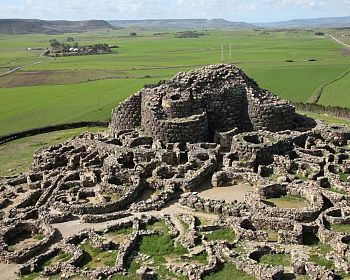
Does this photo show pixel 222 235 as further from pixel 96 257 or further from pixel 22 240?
pixel 22 240

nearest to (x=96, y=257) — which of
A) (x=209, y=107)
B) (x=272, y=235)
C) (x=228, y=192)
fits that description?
(x=272, y=235)

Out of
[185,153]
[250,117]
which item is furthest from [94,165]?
[250,117]

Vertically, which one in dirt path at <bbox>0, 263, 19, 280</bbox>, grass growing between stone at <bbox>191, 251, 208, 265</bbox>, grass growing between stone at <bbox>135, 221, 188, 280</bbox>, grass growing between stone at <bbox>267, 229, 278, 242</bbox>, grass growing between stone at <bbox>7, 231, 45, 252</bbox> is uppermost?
grass growing between stone at <bbox>267, 229, 278, 242</bbox>

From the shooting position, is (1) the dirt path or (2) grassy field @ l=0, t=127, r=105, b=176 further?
(2) grassy field @ l=0, t=127, r=105, b=176

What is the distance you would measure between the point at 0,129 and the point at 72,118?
11.7 meters

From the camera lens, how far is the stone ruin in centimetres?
2555

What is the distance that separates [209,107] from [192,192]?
15165 millimetres

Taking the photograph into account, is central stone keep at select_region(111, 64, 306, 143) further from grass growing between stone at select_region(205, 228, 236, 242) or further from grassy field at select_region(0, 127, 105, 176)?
grass growing between stone at select_region(205, 228, 236, 242)

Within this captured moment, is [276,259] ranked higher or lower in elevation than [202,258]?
higher

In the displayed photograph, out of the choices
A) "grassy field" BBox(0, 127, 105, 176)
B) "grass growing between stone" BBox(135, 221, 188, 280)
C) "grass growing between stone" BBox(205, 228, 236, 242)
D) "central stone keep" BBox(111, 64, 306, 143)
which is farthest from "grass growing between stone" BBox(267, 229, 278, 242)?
"grassy field" BBox(0, 127, 105, 176)

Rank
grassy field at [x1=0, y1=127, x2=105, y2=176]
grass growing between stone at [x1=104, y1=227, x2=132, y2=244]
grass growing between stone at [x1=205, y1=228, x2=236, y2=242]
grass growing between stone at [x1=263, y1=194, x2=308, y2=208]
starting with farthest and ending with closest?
grassy field at [x1=0, y1=127, x2=105, y2=176] < grass growing between stone at [x1=263, y1=194, x2=308, y2=208] < grass growing between stone at [x1=104, y1=227, x2=132, y2=244] < grass growing between stone at [x1=205, y1=228, x2=236, y2=242]

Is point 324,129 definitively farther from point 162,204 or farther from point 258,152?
point 162,204

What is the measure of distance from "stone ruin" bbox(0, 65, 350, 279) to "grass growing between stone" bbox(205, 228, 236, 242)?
0.07 meters

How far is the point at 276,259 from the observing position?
82.3ft
